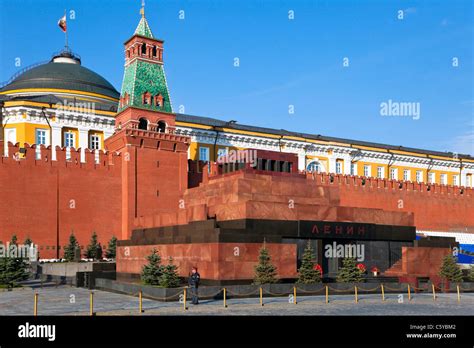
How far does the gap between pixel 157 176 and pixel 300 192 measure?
12752 millimetres

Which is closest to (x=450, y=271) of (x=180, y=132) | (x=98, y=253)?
Result: (x=98, y=253)

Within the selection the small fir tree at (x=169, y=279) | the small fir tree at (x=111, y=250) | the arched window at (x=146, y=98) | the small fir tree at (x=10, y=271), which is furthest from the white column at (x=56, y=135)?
the small fir tree at (x=169, y=279)

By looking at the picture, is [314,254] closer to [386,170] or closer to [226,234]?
[226,234]

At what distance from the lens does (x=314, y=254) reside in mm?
22203

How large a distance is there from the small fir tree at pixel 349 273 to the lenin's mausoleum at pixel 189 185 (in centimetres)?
166

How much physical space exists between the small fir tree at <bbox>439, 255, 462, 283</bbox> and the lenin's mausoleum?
4.77 feet

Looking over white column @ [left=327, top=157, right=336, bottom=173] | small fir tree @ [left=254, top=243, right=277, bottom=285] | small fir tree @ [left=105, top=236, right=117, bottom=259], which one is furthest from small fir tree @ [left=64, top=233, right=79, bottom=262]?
white column @ [left=327, top=157, right=336, bottom=173]

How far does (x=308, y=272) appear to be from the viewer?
20453 mm

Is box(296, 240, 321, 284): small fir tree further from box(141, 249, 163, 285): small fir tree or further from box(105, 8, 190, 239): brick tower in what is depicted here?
box(105, 8, 190, 239): brick tower

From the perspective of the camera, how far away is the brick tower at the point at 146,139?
113ft

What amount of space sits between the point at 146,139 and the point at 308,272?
1745 cm
